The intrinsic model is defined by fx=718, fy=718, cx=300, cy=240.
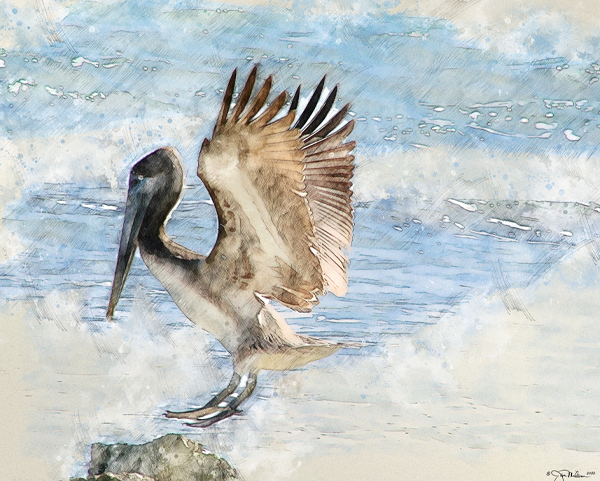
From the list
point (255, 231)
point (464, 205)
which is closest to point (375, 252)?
point (464, 205)

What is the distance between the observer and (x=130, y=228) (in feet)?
6.20

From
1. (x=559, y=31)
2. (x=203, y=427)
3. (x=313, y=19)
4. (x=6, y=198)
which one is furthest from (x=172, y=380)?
(x=559, y=31)

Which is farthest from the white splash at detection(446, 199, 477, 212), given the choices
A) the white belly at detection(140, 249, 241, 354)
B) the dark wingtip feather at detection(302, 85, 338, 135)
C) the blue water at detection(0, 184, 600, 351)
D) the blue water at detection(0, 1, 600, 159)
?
the white belly at detection(140, 249, 241, 354)

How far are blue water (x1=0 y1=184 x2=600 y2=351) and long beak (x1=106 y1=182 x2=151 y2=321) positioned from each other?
29 millimetres

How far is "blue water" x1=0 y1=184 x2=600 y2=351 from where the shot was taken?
1935mm

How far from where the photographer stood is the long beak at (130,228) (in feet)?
6.18

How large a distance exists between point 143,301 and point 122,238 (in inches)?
7.1

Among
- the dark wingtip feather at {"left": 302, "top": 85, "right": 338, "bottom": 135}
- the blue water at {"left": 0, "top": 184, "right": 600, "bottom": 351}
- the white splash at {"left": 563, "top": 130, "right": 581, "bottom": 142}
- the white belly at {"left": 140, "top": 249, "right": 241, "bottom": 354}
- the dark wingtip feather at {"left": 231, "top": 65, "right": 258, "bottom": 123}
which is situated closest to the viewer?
the dark wingtip feather at {"left": 231, "top": 65, "right": 258, "bottom": 123}

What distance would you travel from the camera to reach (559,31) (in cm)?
205

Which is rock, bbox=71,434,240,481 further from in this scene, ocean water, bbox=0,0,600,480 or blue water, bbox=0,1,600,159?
blue water, bbox=0,1,600,159

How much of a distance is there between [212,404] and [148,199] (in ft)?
1.88
